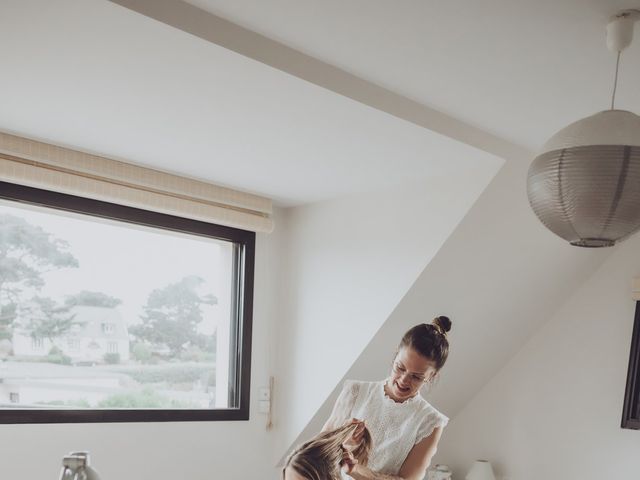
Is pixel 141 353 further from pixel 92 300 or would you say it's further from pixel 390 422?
pixel 390 422

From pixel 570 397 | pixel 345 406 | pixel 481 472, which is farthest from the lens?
pixel 481 472

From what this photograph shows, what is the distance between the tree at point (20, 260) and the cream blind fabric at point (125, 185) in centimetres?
25

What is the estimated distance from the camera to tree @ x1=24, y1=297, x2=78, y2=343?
3.42 metres

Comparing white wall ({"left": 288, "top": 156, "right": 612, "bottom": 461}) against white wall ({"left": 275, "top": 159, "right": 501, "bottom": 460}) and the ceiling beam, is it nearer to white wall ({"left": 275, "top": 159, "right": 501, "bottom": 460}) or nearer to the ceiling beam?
white wall ({"left": 275, "top": 159, "right": 501, "bottom": 460})

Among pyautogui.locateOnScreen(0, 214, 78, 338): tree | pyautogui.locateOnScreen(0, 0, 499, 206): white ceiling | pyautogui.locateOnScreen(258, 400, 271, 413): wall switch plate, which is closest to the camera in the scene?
pyautogui.locateOnScreen(0, 0, 499, 206): white ceiling

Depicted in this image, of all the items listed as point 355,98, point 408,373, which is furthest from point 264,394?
point 355,98

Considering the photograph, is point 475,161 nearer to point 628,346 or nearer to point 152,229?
point 628,346

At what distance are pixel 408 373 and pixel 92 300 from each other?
1784 mm

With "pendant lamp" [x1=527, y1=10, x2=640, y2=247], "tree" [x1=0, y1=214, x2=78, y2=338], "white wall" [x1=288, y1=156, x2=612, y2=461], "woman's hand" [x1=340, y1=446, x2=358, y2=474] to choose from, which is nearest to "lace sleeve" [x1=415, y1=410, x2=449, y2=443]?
"woman's hand" [x1=340, y1=446, x2=358, y2=474]

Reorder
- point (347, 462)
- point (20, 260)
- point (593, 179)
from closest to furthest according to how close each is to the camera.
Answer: point (593, 179) → point (347, 462) → point (20, 260)

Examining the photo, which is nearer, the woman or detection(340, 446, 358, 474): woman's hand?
detection(340, 446, 358, 474): woman's hand

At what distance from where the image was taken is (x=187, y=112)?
9.34 feet

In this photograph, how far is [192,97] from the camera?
2686 mm

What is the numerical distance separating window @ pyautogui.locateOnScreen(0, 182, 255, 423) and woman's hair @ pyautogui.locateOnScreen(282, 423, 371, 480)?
5.84 feet
